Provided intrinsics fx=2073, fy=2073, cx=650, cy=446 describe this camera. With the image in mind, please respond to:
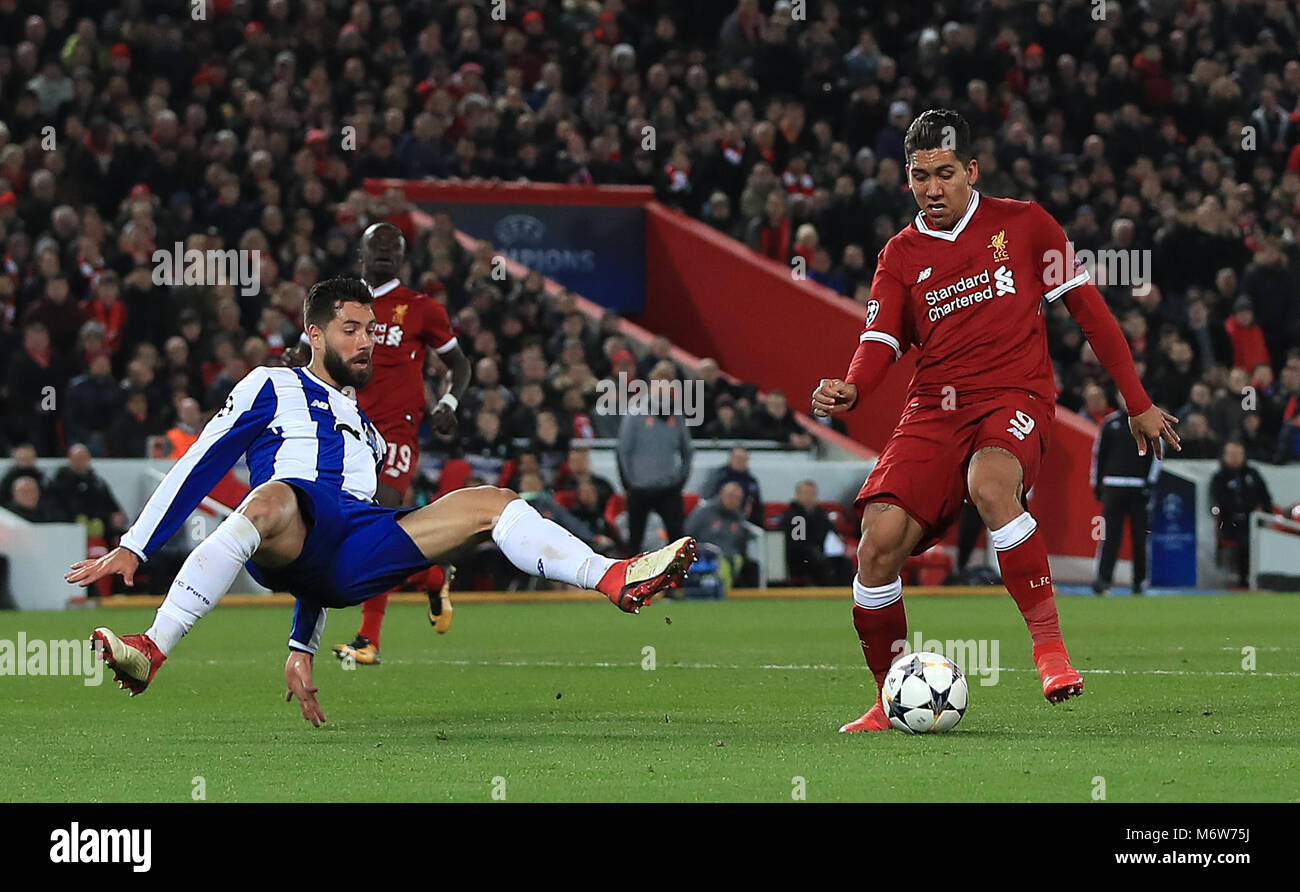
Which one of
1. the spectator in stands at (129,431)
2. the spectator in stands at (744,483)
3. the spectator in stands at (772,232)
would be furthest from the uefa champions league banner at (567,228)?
the spectator in stands at (744,483)

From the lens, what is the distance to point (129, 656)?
7.08m

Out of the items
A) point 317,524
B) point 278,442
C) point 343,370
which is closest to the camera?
point 317,524

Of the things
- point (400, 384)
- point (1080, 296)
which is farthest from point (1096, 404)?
point (1080, 296)

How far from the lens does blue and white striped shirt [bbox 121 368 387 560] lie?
757 cm

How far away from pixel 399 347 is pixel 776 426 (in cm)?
944

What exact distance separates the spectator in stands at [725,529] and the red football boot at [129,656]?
1128 centimetres

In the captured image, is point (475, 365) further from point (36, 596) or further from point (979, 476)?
point (979, 476)

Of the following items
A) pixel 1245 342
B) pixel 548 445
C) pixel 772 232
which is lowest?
pixel 548 445

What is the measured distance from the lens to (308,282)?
62.5ft

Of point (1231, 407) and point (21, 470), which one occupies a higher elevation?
point (1231, 407)

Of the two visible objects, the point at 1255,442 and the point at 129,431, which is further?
the point at 1255,442

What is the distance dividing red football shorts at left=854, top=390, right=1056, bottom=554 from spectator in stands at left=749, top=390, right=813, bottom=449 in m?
13.0

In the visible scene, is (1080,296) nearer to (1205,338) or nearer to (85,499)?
(85,499)

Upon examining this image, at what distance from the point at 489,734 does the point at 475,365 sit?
12.2m
